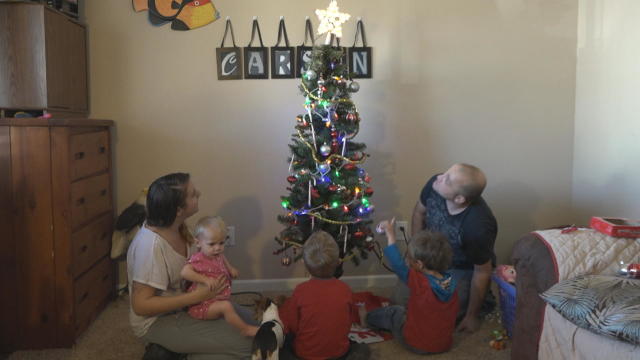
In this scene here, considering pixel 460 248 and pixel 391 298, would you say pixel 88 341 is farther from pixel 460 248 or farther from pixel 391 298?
A: pixel 460 248

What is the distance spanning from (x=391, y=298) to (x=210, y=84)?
1649 millimetres

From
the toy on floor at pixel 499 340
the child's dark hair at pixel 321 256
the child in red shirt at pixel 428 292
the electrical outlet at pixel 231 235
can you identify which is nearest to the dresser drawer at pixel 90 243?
the electrical outlet at pixel 231 235

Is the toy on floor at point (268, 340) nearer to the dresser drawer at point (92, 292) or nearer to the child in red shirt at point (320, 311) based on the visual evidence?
the child in red shirt at point (320, 311)

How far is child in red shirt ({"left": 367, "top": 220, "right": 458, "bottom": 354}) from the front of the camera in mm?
2314

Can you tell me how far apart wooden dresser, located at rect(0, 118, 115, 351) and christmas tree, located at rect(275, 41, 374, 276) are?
1.04 metres

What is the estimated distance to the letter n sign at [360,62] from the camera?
10.6ft

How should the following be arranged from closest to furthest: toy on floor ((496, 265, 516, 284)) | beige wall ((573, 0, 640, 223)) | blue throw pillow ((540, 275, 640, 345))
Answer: blue throw pillow ((540, 275, 640, 345)) < toy on floor ((496, 265, 516, 284)) < beige wall ((573, 0, 640, 223))

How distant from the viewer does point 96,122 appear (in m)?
2.83

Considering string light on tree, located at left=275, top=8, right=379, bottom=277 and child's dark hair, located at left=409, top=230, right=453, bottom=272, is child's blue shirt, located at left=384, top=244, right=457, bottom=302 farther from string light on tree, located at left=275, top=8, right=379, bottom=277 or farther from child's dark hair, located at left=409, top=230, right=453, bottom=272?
string light on tree, located at left=275, top=8, right=379, bottom=277

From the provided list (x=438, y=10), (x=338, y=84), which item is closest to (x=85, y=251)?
(x=338, y=84)

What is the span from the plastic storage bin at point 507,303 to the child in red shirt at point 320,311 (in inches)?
33.3

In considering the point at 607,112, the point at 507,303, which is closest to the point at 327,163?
Answer: the point at 507,303

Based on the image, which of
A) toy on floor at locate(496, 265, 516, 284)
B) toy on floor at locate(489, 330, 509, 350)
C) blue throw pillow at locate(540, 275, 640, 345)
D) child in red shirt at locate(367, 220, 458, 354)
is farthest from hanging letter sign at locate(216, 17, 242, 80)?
blue throw pillow at locate(540, 275, 640, 345)

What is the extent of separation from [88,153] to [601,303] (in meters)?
2.42
